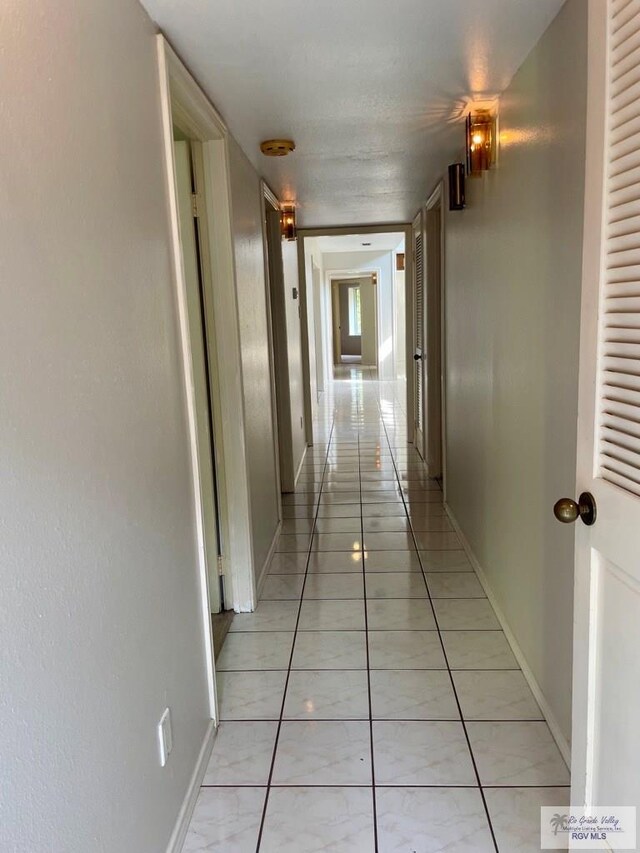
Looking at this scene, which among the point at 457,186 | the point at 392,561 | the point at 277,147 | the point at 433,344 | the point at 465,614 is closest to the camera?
the point at 465,614

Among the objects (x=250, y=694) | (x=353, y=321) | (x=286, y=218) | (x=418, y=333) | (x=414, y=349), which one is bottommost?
(x=250, y=694)

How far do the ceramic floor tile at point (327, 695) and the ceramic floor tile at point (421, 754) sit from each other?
0.12 meters

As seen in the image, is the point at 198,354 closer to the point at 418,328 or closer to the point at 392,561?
the point at 392,561

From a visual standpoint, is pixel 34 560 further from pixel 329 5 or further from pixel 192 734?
pixel 329 5

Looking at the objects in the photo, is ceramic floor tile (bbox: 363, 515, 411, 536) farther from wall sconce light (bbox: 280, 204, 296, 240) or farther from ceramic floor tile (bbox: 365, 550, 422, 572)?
wall sconce light (bbox: 280, 204, 296, 240)

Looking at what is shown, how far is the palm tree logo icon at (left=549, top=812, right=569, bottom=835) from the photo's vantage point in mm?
1540

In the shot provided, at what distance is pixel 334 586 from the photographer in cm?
299

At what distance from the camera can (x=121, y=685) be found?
1232mm

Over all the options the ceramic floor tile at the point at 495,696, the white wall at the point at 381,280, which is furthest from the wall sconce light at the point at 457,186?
the white wall at the point at 381,280

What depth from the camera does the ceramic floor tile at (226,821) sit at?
60.3 inches

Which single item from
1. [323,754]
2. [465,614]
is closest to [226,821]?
[323,754]

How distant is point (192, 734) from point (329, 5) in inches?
81.2

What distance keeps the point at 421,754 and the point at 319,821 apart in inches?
15.5

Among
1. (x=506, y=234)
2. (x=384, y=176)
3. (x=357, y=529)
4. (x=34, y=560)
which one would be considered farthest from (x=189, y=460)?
(x=384, y=176)
